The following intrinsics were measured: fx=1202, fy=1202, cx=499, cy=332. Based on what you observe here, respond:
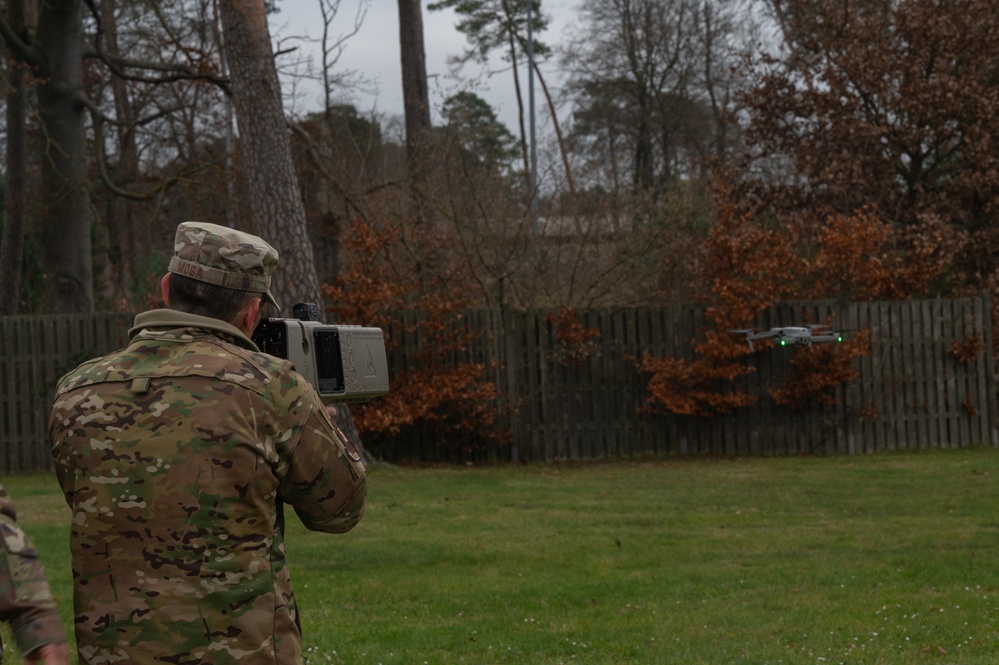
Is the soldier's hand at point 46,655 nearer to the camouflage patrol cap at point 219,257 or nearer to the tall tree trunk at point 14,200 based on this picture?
the camouflage patrol cap at point 219,257

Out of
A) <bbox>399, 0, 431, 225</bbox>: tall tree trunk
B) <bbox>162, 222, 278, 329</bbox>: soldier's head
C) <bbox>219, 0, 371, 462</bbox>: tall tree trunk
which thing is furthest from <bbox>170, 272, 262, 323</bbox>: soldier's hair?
<bbox>399, 0, 431, 225</bbox>: tall tree trunk

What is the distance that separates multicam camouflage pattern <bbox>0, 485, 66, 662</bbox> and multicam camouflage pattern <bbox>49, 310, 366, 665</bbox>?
0.13m

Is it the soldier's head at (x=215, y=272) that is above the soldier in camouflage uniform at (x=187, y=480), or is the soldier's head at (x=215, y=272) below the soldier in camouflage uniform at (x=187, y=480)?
above

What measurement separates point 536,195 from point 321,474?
1579 centimetres

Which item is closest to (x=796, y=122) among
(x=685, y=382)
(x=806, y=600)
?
(x=685, y=382)

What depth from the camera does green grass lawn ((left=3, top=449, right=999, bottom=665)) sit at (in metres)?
6.75

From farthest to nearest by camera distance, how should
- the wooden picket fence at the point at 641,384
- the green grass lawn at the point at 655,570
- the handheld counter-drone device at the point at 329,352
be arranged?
1. the wooden picket fence at the point at 641,384
2. the green grass lawn at the point at 655,570
3. the handheld counter-drone device at the point at 329,352

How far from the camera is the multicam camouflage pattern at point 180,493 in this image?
3.02 m

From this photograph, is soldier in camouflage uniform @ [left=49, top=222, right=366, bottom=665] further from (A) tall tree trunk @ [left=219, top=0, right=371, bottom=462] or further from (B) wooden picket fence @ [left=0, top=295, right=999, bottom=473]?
(B) wooden picket fence @ [left=0, top=295, right=999, bottom=473]

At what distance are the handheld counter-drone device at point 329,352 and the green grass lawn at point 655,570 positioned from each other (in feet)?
9.24

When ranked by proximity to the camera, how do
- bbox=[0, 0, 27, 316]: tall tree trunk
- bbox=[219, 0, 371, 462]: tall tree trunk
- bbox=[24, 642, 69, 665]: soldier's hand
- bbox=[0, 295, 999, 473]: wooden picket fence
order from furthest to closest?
bbox=[0, 0, 27, 316]: tall tree trunk
bbox=[0, 295, 999, 473]: wooden picket fence
bbox=[219, 0, 371, 462]: tall tree trunk
bbox=[24, 642, 69, 665]: soldier's hand

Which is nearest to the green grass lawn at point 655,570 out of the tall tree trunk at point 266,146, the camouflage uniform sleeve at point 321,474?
the tall tree trunk at point 266,146

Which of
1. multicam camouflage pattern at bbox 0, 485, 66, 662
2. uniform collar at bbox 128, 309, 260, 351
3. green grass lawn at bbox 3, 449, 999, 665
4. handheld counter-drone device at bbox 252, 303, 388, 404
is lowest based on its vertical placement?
green grass lawn at bbox 3, 449, 999, 665

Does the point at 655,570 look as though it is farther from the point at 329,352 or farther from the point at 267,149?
the point at 267,149
